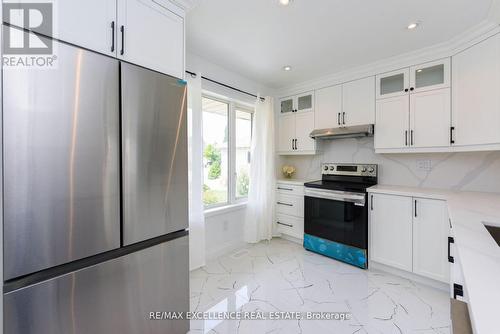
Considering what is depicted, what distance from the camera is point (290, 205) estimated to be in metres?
3.34

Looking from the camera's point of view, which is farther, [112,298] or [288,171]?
[288,171]

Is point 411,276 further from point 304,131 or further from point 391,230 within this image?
point 304,131

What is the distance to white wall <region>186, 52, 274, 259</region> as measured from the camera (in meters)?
2.59

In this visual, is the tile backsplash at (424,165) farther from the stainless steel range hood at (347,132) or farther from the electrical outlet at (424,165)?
the stainless steel range hood at (347,132)

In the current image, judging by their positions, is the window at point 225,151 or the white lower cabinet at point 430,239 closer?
the white lower cabinet at point 430,239

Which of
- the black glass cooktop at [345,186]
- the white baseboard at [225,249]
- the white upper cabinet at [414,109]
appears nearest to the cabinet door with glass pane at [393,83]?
the white upper cabinet at [414,109]

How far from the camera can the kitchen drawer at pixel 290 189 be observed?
10.6 feet

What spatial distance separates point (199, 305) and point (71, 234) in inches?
52.5

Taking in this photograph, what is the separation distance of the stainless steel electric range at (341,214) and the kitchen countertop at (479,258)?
3.14ft

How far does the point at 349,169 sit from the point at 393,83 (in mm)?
1176

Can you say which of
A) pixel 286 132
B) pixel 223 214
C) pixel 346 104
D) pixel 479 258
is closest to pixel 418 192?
pixel 346 104

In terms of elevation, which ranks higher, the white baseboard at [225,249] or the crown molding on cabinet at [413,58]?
the crown molding on cabinet at [413,58]

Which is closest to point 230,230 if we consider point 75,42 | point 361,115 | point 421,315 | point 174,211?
point 174,211

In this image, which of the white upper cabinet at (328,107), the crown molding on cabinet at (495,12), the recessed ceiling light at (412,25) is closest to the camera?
the crown molding on cabinet at (495,12)
